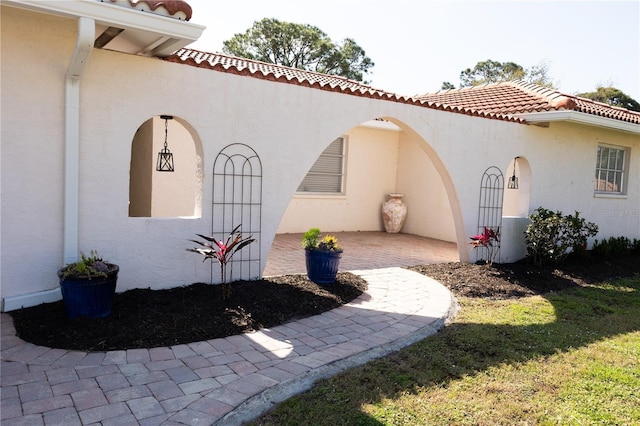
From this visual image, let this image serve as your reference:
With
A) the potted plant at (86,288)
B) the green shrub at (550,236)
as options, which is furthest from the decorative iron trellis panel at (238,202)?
the green shrub at (550,236)

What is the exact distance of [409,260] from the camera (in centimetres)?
955

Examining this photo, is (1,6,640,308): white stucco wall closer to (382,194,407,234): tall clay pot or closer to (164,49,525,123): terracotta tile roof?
(164,49,525,123): terracotta tile roof

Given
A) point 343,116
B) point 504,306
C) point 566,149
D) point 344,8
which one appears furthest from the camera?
point 566,149

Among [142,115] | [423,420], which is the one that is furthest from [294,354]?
[142,115]

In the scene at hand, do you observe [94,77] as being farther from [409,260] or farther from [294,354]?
[409,260]

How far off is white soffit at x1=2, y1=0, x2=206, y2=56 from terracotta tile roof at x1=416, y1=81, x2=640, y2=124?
5.18 meters

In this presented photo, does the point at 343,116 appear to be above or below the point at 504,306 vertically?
above

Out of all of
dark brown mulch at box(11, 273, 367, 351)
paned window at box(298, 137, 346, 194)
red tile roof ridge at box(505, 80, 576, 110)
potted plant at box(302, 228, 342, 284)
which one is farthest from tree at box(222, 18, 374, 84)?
dark brown mulch at box(11, 273, 367, 351)

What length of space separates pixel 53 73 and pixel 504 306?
6.44 m

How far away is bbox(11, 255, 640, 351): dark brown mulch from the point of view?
4.47 meters

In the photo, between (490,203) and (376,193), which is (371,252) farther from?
(376,193)

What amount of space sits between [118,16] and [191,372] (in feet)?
11.2

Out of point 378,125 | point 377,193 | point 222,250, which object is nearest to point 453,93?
point 378,125

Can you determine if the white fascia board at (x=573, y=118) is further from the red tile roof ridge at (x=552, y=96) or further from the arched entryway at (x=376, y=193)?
the arched entryway at (x=376, y=193)
